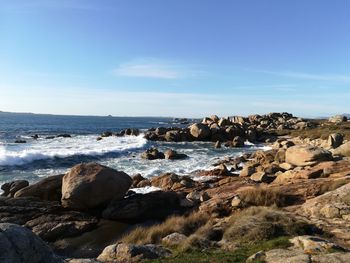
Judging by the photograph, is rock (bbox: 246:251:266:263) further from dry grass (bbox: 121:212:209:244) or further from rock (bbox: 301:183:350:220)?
rock (bbox: 301:183:350:220)

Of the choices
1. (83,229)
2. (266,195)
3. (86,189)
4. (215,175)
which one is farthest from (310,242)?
(215,175)

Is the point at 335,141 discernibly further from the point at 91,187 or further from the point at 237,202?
the point at 91,187

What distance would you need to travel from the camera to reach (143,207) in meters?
18.0

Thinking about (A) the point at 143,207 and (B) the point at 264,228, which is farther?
(A) the point at 143,207

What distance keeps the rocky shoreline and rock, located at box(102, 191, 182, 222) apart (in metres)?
0.04

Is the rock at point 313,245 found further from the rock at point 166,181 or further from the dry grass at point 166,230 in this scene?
the rock at point 166,181

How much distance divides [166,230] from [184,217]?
184 cm

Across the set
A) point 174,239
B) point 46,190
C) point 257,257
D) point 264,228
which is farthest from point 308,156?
point 257,257

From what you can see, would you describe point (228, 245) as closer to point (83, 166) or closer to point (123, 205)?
point (123, 205)

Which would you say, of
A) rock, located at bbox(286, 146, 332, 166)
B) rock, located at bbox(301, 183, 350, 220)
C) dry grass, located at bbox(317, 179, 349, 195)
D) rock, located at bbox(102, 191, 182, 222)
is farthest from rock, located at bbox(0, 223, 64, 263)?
rock, located at bbox(286, 146, 332, 166)

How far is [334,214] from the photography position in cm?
1405

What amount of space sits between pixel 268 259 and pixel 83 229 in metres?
8.81

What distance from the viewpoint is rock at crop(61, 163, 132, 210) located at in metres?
17.8

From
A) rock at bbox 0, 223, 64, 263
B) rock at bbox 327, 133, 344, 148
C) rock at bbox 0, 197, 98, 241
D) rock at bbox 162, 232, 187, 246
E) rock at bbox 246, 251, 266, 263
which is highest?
rock at bbox 0, 223, 64, 263
